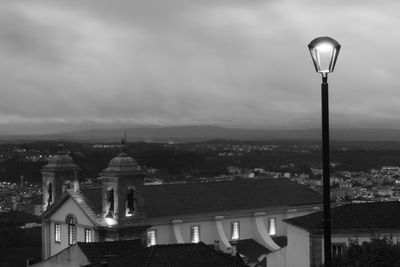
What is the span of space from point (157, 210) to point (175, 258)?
46.3 ft

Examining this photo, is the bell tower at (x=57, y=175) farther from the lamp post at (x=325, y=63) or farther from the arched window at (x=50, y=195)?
the lamp post at (x=325, y=63)

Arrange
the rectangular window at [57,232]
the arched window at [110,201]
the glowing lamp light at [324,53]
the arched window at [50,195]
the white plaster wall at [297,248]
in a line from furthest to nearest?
the arched window at [50,195] → the rectangular window at [57,232] → the arched window at [110,201] → the white plaster wall at [297,248] → the glowing lamp light at [324,53]

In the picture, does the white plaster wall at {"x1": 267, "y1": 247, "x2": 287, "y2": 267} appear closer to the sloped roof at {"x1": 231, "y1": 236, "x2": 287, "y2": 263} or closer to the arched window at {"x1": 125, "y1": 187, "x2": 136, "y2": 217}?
the sloped roof at {"x1": 231, "y1": 236, "x2": 287, "y2": 263}

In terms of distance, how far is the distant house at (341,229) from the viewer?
3256 centimetres

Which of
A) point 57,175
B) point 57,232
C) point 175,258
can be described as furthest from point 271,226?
point 175,258

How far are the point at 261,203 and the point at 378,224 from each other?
1366 centimetres

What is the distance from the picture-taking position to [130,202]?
4016 centimetres

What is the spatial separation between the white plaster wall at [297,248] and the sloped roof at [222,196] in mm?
7868

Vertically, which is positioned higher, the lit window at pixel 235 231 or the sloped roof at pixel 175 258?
the sloped roof at pixel 175 258

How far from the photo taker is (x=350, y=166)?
114 metres

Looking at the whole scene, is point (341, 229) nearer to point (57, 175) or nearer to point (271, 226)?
point (271, 226)

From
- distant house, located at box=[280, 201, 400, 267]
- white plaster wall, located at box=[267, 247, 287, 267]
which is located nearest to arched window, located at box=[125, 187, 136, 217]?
white plaster wall, located at box=[267, 247, 287, 267]

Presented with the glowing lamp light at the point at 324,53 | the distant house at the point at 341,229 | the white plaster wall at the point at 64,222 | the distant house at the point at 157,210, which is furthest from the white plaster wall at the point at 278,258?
the glowing lamp light at the point at 324,53

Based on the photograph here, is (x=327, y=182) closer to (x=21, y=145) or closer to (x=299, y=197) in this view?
(x=299, y=197)
